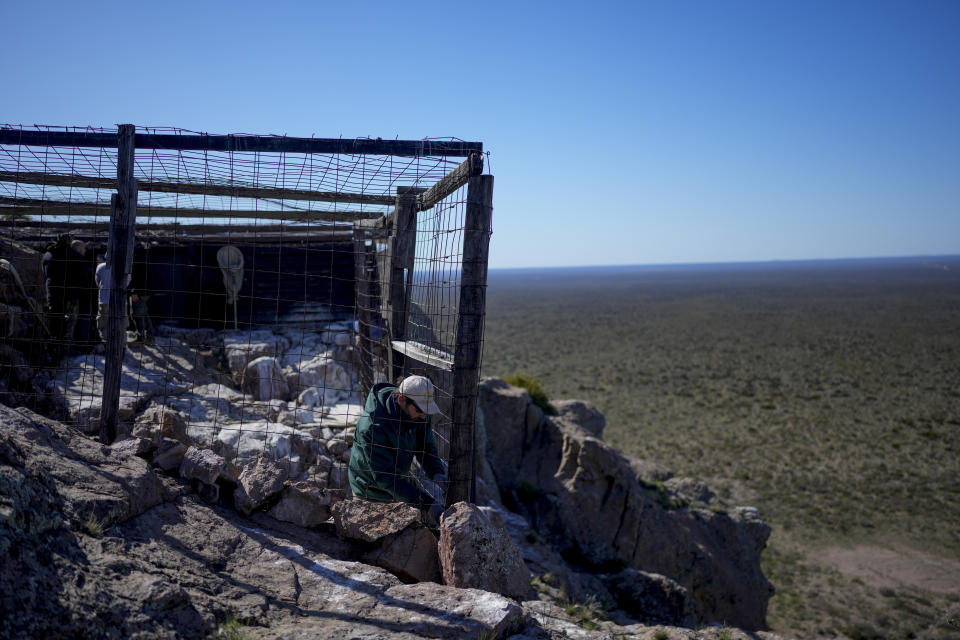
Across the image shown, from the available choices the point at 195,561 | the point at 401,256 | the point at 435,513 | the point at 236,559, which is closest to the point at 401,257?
the point at 401,256

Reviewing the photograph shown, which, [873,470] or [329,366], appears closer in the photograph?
[329,366]

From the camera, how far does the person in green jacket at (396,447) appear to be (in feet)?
15.9

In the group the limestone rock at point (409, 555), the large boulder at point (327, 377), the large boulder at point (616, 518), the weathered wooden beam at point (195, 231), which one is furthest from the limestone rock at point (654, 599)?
the weathered wooden beam at point (195, 231)

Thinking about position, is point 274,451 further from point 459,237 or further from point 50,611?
point 50,611

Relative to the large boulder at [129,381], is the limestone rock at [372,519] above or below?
below

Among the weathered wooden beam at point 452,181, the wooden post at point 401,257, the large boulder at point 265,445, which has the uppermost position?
the weathered wooden beam at point 452,181

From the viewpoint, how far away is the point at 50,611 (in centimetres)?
259

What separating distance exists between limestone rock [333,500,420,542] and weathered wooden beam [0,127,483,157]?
2847 millimetres

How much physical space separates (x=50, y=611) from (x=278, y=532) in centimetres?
200

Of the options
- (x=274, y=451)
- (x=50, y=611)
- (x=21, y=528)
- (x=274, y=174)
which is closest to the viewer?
(x=50, y=611)

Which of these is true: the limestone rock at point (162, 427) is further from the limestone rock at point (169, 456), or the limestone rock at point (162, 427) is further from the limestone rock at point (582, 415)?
the limestone rock at point (582, 415)

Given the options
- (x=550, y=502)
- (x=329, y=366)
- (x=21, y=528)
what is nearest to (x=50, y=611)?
(x=21, y=528)

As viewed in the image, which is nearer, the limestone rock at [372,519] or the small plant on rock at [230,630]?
the small plant on rock at [230,630]

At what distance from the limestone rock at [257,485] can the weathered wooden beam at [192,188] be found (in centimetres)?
270
